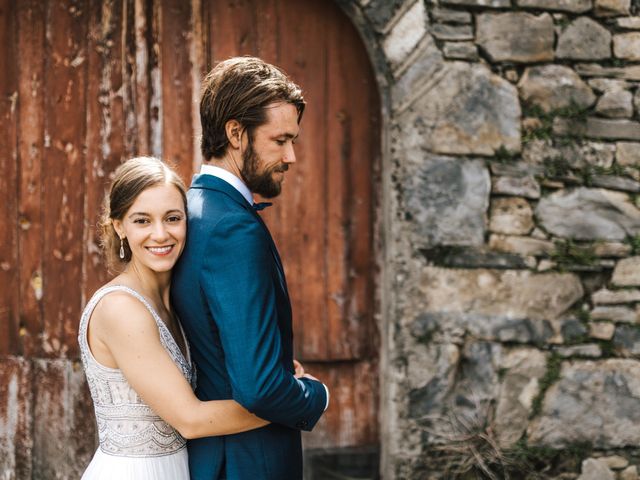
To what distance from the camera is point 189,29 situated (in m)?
3.34

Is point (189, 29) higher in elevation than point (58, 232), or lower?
higher

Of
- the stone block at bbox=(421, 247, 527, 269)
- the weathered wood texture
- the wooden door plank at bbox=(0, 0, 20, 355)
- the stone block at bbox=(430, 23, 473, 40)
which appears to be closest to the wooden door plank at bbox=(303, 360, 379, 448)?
the stone block at bbox=(421, 247, 527, 269)

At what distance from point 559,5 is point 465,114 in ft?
2.12

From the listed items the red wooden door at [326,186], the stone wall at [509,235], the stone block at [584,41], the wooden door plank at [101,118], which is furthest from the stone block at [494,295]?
the wooden door plank at [101,118]

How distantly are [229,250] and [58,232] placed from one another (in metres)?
1.91

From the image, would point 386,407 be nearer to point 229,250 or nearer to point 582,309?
point 582,309

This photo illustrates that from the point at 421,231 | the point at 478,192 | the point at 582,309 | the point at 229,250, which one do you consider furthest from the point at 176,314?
the point at 582,309

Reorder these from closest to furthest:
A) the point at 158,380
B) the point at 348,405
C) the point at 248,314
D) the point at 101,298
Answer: the point at 248,314 → the point at 158,380 → the point at 101,298 → the point at 348,405

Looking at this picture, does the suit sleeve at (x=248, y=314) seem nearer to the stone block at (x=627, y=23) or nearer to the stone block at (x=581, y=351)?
the stone block at (x=581, y=351)

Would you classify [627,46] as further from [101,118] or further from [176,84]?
[101,118]

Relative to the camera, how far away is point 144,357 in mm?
1806

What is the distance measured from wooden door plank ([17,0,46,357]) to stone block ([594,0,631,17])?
245 centimetres

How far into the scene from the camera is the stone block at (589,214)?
3.27 meters

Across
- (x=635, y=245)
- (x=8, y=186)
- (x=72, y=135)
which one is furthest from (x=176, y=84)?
(x=635, y=245)
